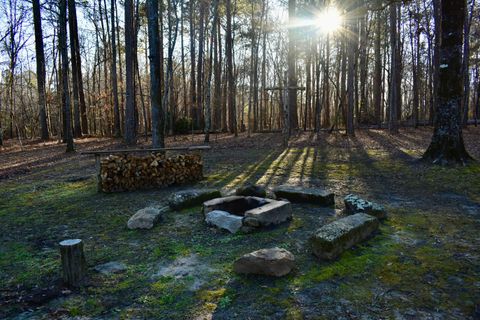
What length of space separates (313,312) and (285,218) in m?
2.28

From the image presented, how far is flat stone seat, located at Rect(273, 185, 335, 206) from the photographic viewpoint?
5.68 metres

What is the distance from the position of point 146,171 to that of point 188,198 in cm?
223

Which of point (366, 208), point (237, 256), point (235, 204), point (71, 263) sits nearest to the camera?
point (71, 263)

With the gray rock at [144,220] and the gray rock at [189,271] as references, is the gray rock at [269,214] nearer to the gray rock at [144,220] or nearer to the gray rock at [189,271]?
the gray rock at [189,271]

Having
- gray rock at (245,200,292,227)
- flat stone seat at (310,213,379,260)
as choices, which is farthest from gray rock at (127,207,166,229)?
flat stone seat at (310,213,379,260)

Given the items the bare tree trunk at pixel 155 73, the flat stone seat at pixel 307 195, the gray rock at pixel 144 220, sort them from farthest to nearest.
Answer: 1. the bare tree trunk at pixel 155 73
2. the flat stone seat at pixel 307 195
3. the gray rock at pixel 144 220

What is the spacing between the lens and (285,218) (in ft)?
16.2

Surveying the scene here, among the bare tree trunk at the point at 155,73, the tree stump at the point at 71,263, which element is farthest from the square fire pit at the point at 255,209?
the bare tree trunk at the point at 155,73

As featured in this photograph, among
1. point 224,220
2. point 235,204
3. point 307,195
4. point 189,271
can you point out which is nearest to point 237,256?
point 189,271

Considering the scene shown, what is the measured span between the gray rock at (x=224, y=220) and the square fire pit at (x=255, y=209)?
0.03 metres

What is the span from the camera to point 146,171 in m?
7.65

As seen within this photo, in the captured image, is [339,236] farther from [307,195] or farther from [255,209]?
[307,195]

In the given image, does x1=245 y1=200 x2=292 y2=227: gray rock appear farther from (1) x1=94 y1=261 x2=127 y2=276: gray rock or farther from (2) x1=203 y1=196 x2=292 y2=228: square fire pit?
(1) x1=94 y1=261 x2=127 y2=276: gray rock

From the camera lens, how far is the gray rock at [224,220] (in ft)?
15.1
